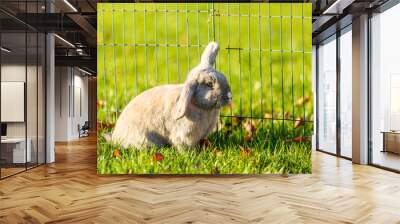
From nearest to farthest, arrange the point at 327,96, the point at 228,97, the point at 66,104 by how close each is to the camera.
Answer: the point at 228,97
the point at 327,96
the point at 66,104

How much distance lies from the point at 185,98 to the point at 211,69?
565 millimetres

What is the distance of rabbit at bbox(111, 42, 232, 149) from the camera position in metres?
5.16

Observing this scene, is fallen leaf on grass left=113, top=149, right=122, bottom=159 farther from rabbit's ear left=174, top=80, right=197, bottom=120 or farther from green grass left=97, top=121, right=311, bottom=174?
rabbit's ear left=174, top=80, right=197, bottom=120

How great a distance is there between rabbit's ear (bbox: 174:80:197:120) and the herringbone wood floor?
943 mm

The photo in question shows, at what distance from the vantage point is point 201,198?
422 cm

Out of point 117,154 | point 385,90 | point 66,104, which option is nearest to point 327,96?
point 385,90

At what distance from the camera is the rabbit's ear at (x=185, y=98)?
5133 millimetres

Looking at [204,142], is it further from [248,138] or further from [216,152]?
[248,138]

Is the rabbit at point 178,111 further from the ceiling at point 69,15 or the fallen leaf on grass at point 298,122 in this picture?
the ceiling at point 69,15

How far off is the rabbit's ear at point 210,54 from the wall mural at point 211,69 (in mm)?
14

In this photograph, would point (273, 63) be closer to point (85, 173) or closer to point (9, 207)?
point (85, 173)

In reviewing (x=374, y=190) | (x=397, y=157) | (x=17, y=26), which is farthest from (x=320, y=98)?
(x=17, y=26)

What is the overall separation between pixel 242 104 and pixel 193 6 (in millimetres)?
1561

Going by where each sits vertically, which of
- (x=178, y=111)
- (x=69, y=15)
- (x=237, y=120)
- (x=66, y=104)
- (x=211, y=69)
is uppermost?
(x=69, y=15)
